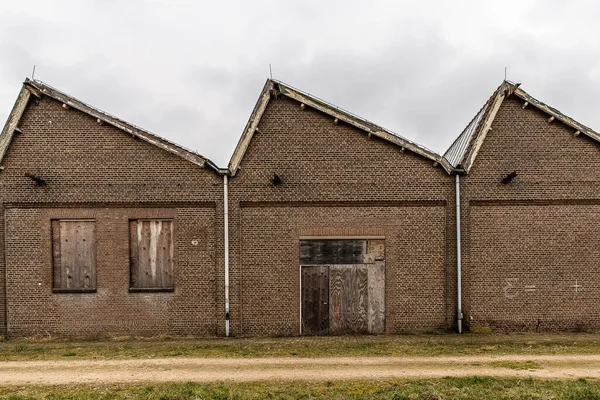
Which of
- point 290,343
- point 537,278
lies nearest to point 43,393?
point 290,343

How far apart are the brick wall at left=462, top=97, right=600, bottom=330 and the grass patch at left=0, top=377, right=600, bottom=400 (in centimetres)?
409

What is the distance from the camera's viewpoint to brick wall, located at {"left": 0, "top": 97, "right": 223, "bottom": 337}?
1162 cm

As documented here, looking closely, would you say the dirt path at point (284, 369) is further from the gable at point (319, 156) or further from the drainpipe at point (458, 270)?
the gable at point (319, 156)

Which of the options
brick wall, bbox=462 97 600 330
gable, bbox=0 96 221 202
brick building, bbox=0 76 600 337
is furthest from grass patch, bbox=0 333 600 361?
gable, bbox=0 96 221 202

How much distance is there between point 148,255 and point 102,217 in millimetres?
1861

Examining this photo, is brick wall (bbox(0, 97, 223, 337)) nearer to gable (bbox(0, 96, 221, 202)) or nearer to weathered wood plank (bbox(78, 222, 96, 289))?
gable (bbox(0, 96, 221, 202))

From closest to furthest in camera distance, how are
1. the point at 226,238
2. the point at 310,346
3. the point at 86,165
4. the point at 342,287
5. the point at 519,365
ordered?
1. the point at 519,365
2. the point at 310,346
3. the point at 226,238
4. the point at 86,165
5. the point at 342,287

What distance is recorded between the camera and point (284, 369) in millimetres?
8727

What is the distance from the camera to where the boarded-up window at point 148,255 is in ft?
38.8

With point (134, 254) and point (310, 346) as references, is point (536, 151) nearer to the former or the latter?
point (310, 346)

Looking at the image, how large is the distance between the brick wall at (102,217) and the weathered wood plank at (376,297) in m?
4.80

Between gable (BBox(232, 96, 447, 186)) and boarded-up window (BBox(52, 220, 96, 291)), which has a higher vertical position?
gable (BBox(232, 96, 447, 186))

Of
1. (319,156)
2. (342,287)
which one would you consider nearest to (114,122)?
A: (319,156)

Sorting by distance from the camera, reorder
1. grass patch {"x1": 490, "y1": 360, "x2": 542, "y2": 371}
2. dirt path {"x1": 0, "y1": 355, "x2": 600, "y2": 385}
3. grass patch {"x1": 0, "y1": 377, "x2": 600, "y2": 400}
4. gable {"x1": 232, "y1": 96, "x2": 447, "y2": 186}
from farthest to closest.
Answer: gable {"x1": 232, "y1": 96, "x2": 447, "y2": 186}, grass patch {"x1": 490, "y1": 360, "x2": 542, "y2": 371}, dirt path {"x1": 0, "y1": 355, "x2": 600, "y2": 385}, grass patch {"x1": 0, "y1": 377, "x2": 600, "y2": 400}
